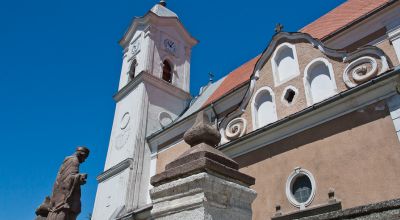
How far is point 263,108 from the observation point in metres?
11.0

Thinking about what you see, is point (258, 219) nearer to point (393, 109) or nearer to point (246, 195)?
point (393, 109)

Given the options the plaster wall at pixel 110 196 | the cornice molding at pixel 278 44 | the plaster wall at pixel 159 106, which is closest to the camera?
the cornice molding at pixel 278 44

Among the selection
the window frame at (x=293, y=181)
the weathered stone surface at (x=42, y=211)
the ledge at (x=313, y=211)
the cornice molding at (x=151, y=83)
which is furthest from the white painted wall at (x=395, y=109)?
the cornice molding at (x=151, y=83)

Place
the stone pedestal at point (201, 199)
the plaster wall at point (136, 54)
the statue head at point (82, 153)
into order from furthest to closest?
the plaster wall at point (136, 54)
the statue head at point (82, 153)
the stone pedestal at point (201, 199)

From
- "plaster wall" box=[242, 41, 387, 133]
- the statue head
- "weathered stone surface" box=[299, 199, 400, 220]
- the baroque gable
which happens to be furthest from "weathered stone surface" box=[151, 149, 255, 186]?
"plaster wall" box=[242, 41, 387, 133]

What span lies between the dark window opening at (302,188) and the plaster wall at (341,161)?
0.87 feet

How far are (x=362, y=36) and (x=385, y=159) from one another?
181 inches

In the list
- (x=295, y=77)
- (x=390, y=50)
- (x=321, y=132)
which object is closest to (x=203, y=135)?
(x=321, y=132)

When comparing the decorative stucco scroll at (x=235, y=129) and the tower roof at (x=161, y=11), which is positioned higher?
the tower roof at (x=161, y=11)

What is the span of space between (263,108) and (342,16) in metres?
5.14

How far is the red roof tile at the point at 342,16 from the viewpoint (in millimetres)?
11805

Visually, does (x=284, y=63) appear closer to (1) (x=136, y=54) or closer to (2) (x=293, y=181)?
(2) (x=293, y=181)

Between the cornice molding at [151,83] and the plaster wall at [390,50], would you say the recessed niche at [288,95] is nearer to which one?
the plaster wall at [390,50]

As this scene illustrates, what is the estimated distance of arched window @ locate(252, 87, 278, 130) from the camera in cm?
1064
